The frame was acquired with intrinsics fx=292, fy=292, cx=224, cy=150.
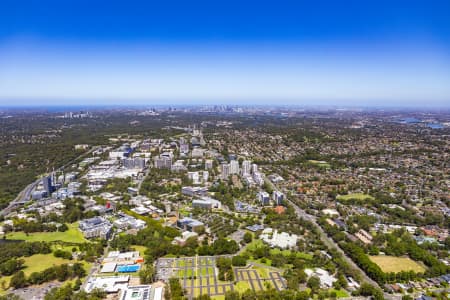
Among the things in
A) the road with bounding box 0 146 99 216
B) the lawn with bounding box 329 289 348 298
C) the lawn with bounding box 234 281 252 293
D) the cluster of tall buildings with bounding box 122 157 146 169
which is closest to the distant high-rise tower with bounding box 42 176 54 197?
the road with bounding box 0 146 99 216

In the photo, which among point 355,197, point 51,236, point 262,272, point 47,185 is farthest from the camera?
point 47,185

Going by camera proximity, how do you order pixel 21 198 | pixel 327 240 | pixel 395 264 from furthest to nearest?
pixel 21 198 → pixel 327 240 → pixel 395 264

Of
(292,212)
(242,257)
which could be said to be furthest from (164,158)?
(242,257)

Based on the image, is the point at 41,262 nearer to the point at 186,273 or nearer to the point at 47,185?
the point at 186,273

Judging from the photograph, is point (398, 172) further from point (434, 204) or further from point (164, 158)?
point (164, 158)

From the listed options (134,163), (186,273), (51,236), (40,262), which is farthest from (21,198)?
(186,273)

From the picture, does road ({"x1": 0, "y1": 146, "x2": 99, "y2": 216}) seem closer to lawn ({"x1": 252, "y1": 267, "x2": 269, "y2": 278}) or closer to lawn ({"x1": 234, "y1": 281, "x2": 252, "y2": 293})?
lawn ({"x1": 234, "y1": 281, "x2": 252, "y2": 293})

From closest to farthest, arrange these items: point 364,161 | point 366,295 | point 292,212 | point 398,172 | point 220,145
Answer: point 366,295, point 292,212, point 398,172, point 364,161, point 220,145
